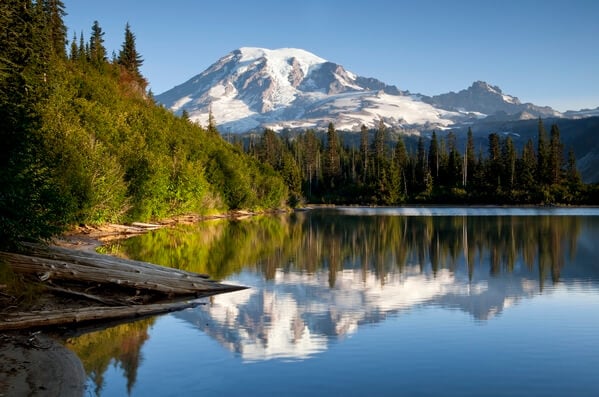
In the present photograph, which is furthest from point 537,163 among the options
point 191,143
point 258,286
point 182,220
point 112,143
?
point 258,286

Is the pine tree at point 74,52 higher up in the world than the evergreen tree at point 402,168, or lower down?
higher up

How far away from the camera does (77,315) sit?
1742 centimetres

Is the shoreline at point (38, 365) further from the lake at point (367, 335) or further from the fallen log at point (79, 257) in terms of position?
the fallen log at point (79, 257)

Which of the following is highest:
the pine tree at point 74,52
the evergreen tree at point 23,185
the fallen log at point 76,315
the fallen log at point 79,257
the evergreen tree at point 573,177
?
the pine tree at point 74,52

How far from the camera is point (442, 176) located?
529 ft

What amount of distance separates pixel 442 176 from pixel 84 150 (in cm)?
12957

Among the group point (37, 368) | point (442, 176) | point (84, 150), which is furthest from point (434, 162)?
point (37, 368)

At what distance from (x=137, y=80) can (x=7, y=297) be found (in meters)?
109

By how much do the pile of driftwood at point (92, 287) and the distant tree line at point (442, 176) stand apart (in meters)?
116

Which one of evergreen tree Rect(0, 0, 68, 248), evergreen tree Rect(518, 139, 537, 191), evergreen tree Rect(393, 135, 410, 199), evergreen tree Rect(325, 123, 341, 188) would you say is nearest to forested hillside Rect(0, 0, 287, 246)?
evergreen tree Rect(0, 0, 68, 248)

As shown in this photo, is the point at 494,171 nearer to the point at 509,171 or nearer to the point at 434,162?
the point at 509,171

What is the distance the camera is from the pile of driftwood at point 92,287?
17094mm

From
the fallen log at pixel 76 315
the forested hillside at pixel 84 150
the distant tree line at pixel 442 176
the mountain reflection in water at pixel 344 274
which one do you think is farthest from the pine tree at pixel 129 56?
the fallen log at pixel 76 315

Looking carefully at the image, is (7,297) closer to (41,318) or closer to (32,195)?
(41,318)
